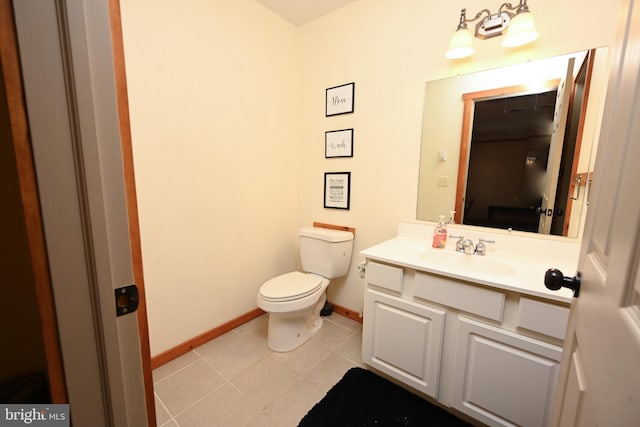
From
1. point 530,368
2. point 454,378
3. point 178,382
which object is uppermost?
point 530,368

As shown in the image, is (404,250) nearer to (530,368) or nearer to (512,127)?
(530,368)

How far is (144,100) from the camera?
149 cm

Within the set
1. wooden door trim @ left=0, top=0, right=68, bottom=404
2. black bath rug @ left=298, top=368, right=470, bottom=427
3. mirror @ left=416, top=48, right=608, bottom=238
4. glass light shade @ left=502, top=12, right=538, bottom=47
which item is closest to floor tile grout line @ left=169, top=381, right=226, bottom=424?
black bath rug @ left=298, top=368, right=470, bottom=427

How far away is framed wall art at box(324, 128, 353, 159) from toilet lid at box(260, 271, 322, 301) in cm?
100

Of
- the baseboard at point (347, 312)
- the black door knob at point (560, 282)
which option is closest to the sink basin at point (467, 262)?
the black door knob at point (560, 282)

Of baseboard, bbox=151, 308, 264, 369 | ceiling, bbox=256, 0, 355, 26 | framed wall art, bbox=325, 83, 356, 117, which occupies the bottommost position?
baseboard, bbox=151, 308, 264, 369

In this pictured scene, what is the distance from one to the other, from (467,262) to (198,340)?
72.0 inches

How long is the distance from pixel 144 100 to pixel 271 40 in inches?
44.7

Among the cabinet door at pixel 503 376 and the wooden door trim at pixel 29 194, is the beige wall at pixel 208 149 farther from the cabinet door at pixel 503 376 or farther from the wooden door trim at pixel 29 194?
the cabinet door at pixel 503 376

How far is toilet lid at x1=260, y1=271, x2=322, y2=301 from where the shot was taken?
5.68 ft

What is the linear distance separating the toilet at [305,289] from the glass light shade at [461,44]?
134 centimetres

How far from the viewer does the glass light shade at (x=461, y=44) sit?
1.45 m

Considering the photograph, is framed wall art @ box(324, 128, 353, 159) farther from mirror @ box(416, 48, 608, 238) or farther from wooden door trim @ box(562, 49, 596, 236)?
wooden door trim @ box(562, 49, 596, 236)

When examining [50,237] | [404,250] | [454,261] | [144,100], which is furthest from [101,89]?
[454,261]
